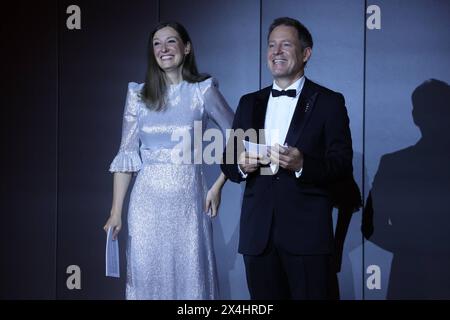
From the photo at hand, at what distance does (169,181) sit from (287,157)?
2.37 feet

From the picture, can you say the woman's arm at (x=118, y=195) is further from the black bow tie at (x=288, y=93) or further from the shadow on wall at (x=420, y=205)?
the shadow on wall at (x=420, y=205)

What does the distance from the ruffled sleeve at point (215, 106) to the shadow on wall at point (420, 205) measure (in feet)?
3.48

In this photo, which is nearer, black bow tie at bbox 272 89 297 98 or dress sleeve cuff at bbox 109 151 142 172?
black bow tie at bbox 272 89 297 98

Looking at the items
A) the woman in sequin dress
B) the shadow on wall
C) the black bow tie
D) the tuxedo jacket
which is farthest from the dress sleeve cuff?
the shadow on wall

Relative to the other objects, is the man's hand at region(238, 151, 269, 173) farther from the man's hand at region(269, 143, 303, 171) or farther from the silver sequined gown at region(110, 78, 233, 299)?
the silver sequined gown at region(110, 78, 233, 299)

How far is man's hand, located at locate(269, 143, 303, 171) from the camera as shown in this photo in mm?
2932

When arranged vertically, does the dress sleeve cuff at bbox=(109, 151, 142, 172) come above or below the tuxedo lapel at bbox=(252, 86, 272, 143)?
below

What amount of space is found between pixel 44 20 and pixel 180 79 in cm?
124

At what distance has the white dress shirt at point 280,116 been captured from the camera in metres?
3.17

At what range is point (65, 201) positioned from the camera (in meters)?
4.28

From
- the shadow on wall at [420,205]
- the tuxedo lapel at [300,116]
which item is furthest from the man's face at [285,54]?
the shadow on wall at [420,205]
